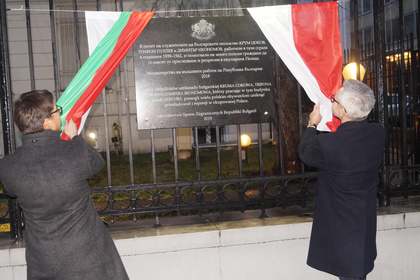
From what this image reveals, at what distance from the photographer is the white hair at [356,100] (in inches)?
129

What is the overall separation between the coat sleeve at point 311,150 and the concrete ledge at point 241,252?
1141 millimetres

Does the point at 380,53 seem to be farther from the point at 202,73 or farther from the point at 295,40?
the point at 202,73

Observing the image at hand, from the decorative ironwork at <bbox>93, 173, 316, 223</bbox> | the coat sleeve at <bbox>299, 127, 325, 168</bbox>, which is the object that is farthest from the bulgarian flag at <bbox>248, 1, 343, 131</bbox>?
the coat sleeve at <bbox>299, 127, 325, 168</bbox>

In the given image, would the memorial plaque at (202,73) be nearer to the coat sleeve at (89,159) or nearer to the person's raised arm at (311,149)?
the person's raised arm at (311,149)

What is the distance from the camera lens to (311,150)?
3.36 m

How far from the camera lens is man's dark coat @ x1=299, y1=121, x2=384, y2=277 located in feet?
10.7

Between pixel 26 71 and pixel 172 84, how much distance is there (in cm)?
902

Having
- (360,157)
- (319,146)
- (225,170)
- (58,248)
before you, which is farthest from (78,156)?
(225,170)

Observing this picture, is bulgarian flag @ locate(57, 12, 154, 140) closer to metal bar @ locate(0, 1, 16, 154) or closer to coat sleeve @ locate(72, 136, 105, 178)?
metal bar @ locate(0, 1, 16, 154)

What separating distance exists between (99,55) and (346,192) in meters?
2.26

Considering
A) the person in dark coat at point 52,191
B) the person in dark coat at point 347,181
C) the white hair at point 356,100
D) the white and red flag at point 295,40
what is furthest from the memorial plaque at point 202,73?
the person in dark coat at point 52,191

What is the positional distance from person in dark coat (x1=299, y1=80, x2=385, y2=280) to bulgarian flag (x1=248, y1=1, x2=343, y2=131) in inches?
34.5

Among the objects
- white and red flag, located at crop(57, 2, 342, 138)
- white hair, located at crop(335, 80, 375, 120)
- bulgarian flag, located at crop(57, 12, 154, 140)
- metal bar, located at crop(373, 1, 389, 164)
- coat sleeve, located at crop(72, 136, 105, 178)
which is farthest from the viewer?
metal bar, located at crop(373, 1, 389, 164)

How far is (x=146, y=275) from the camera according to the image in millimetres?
4137
